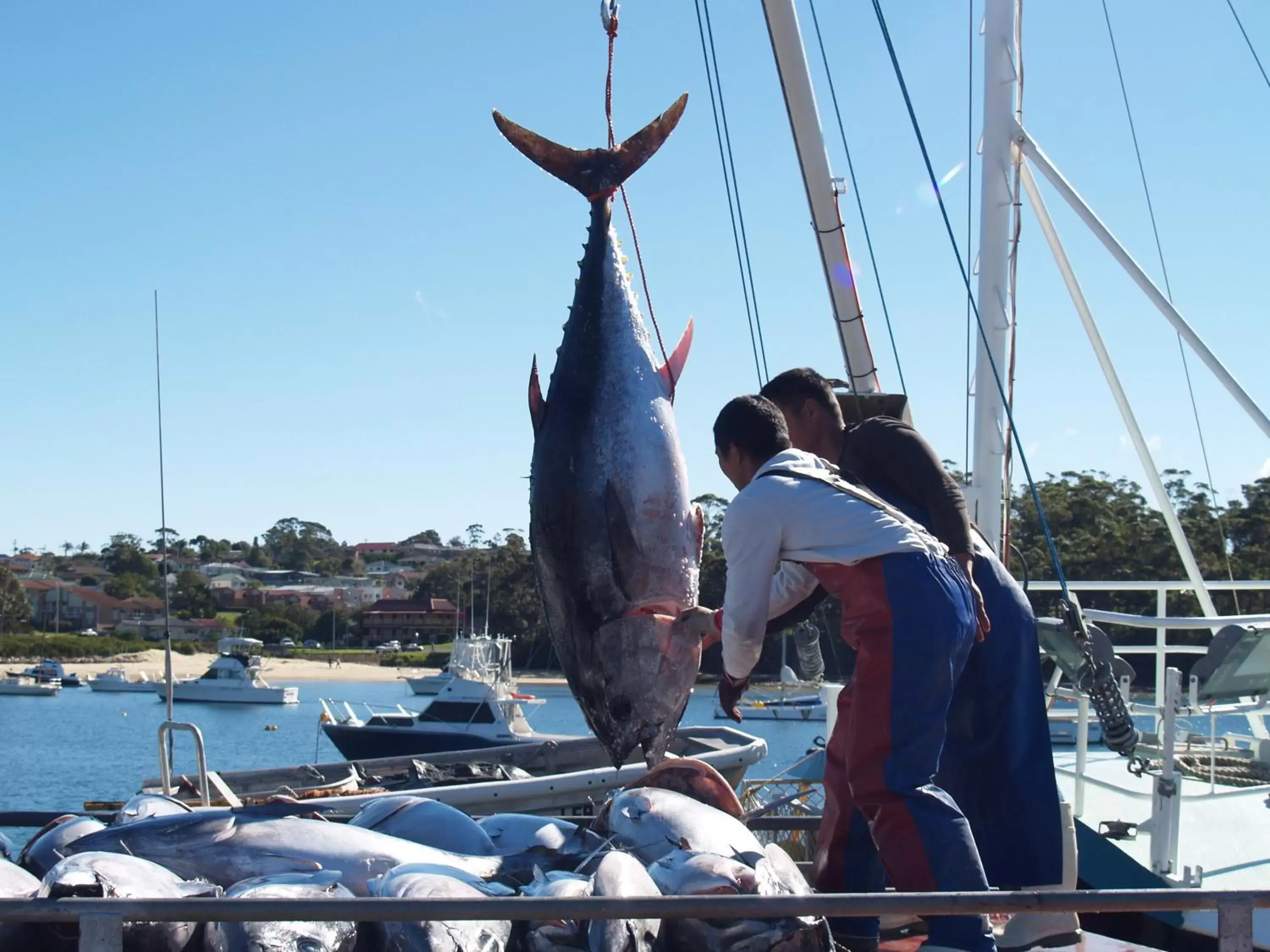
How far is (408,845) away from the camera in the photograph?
10.2 ft

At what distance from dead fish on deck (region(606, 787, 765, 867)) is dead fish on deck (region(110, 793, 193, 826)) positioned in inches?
46.6

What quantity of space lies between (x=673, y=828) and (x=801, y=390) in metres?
1.30

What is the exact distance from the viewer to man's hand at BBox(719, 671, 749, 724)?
326 cm

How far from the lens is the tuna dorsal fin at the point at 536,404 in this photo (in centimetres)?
364

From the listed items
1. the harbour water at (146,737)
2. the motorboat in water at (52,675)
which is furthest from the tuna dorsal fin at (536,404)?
the motorboat in water at (52,675)

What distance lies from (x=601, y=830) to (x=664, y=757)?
0.28 metres

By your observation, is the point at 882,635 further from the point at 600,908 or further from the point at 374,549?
the point at 374,549

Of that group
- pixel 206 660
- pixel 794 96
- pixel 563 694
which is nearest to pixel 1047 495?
pixel 563 694

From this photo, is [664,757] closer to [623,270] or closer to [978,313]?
Answer: [623,270]

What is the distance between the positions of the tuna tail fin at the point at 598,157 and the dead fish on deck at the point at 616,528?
443mm

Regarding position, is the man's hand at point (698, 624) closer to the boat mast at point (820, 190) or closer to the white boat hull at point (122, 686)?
the boat mast at point (820, 190)

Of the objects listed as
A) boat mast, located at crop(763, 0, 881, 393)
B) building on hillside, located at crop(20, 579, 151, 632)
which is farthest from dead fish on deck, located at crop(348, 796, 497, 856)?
building on hillside, located at crop(20, 579, 151, 632)

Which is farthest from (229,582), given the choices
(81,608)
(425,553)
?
(425,553)

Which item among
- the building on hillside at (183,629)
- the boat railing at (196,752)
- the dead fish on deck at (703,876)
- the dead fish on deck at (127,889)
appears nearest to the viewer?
the dead fish on deck at (127,889)
